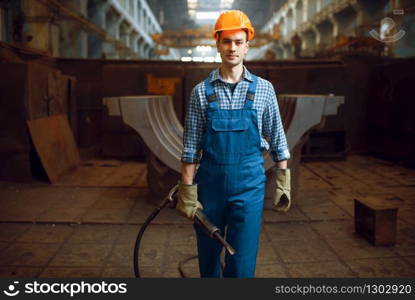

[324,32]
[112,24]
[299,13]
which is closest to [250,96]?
[112,24]

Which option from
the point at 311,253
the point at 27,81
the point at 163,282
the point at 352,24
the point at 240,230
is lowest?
the point at 311,253

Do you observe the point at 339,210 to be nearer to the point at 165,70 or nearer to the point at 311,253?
the point at 311,253

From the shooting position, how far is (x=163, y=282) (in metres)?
2.27

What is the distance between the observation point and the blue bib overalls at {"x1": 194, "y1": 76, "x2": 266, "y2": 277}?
2066mm

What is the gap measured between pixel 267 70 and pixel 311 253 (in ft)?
17.4

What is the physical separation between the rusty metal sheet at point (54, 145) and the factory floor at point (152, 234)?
1.29 feet

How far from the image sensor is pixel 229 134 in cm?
205

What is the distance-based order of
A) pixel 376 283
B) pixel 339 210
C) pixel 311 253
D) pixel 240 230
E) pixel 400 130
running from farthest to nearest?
pixel 400 130
pixel 339 210
pixel 311 253
pixel 376 283
pixel 240 230

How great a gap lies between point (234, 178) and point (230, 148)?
6.8 inches

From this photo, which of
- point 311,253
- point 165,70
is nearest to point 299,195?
point 311,253

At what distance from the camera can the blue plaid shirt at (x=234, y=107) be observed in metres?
2.14

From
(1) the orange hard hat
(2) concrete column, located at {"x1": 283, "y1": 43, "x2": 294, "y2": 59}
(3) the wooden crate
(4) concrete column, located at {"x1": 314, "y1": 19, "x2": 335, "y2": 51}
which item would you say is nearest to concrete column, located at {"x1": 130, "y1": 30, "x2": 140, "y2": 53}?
(2) concrete column, located at {"x1": 283, "y1": 43, "x2": 294, "y2": 59}

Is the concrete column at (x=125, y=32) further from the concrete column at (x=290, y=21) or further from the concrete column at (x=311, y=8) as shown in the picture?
the concrete column at (x=290, y=21)

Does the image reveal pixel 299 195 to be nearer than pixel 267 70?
Yes
